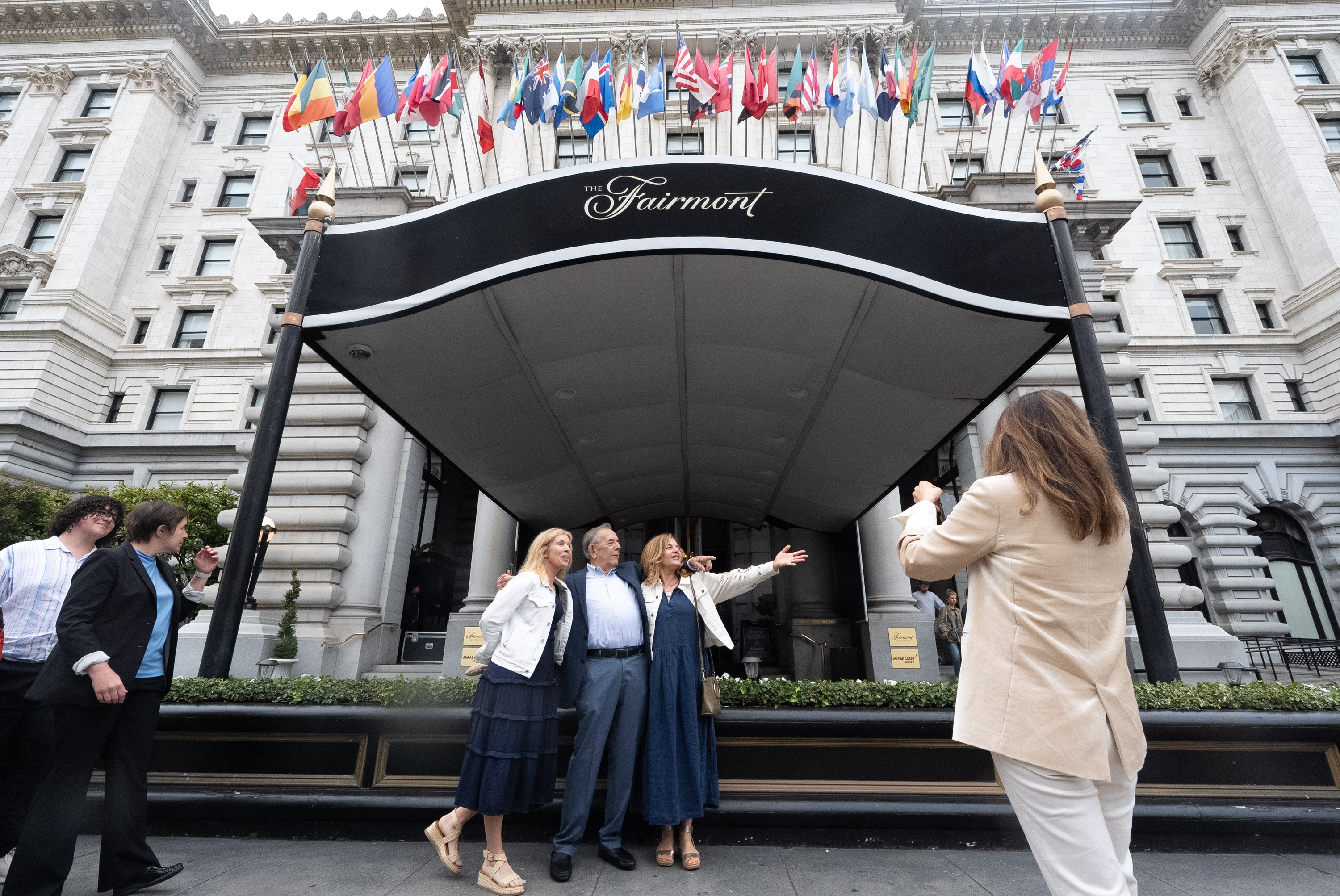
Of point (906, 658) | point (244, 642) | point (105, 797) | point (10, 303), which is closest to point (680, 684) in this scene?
point (105, 797)

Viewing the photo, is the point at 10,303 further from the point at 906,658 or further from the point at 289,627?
the point at 906,658

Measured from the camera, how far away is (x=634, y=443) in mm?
10930

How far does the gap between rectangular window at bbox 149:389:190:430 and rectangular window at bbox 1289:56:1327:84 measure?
50.5 metres

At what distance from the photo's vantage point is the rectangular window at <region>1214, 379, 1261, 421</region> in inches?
987

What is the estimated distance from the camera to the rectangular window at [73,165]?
101ft

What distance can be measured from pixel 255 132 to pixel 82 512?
3672cm

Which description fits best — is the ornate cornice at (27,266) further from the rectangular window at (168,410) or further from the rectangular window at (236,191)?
the rectangular window at (236,191)

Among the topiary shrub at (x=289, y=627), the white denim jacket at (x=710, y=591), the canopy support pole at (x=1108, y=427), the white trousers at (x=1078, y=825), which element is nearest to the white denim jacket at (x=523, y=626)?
the white denim jacket at (x=710, y=591)

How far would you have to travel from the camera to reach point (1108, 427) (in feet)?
18.4

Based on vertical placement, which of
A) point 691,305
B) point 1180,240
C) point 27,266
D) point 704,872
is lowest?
point 704,872

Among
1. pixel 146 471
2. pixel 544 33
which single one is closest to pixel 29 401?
pixel 146 471

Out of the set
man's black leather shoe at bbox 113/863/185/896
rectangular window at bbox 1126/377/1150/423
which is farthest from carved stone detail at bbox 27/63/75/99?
rectangular window at bbox 1126/377/1150/423

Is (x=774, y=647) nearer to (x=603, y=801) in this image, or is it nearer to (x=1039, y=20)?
(x=603, y=801)

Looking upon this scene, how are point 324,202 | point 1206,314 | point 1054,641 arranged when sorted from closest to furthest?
1. point 1054,641
2. point 324,202
3. point 1206,314
